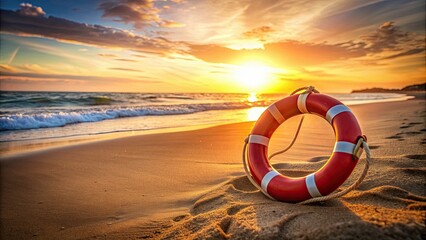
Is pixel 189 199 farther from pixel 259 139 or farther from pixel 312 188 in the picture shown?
pixel 312 188

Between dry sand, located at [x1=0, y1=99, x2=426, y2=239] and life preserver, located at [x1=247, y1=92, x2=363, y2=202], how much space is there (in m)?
0.12

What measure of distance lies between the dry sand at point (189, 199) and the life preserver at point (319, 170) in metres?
0.12

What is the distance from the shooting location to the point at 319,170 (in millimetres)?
1940

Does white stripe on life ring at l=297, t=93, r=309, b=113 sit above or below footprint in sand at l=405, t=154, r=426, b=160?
above

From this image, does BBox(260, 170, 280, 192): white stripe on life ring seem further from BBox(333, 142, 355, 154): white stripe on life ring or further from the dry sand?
BBox(333, 142, 355, 154): white stripe on life ring

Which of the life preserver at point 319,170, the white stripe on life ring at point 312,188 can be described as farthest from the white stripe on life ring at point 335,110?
the white stripe on life ring at point 312,188

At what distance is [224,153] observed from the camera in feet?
14.5

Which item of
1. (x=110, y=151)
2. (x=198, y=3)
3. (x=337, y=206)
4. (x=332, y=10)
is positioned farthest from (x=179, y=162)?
(x=332, y=10)

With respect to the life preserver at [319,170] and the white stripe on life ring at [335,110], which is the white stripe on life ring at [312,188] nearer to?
the life preserver at [319,170]

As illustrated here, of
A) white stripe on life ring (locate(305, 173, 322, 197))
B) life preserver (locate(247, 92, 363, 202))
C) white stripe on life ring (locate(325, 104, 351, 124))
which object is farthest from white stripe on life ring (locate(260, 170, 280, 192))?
white stripe on life ring (locate(325, 104, 351, 124))

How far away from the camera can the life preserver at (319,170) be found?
72.3 inches

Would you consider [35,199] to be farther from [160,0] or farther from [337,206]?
[160,0]

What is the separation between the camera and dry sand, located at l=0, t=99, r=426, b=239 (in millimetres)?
1494

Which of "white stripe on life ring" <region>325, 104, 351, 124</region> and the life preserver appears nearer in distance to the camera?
the life preserver
